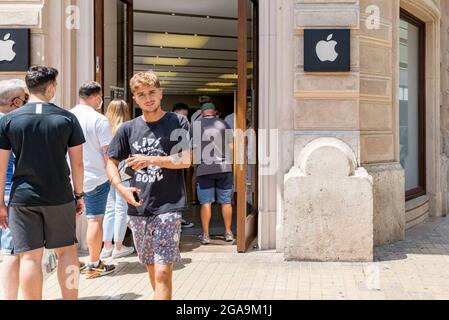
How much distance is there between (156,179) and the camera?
396cm

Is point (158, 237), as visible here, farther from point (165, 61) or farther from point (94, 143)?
point (165, 61)

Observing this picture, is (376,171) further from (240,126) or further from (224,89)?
(224,89)

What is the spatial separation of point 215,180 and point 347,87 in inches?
78.3

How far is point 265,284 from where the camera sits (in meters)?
5.36

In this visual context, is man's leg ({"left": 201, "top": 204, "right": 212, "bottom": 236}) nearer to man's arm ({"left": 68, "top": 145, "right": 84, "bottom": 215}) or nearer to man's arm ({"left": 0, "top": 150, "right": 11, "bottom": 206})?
man's arm ({"left": 68, "top": 145, "right": 84, "bottom": 215})

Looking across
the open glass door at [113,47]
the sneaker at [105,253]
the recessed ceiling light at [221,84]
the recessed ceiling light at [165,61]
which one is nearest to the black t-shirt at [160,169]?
the sneaker at [105,253]

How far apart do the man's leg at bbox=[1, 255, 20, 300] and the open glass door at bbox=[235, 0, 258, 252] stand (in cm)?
295

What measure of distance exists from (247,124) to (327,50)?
1211 millimetres

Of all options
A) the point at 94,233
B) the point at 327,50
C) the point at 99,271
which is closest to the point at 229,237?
the point at 99,271

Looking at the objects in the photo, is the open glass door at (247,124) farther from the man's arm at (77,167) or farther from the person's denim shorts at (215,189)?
the man's arm at (77,167)

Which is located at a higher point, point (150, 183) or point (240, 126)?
point (240, 126)

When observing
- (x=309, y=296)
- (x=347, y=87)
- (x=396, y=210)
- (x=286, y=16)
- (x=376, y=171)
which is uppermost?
(x=286, y=16)

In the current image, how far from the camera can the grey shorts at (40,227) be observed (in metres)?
3.87
